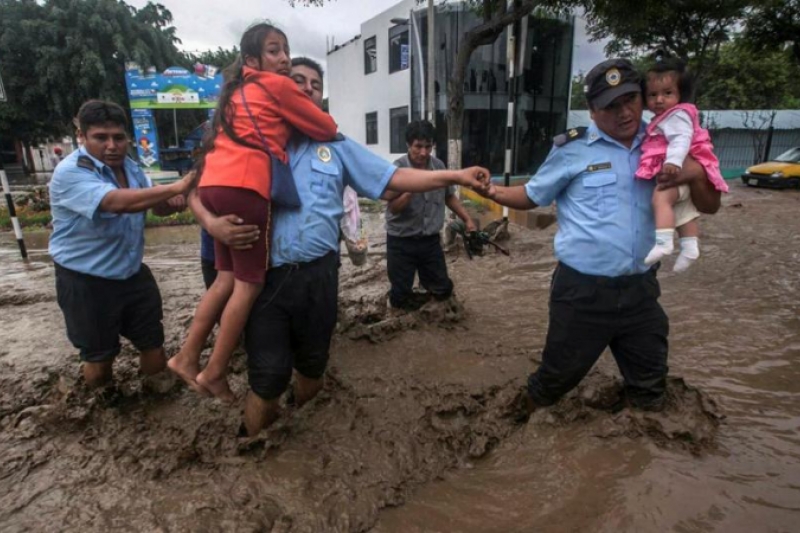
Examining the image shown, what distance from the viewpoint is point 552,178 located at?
2434mm

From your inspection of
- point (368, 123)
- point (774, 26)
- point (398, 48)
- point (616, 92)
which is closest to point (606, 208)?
point (616, 92)

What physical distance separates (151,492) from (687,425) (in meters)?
2.55

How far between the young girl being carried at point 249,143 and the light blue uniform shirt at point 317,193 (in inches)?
2.4

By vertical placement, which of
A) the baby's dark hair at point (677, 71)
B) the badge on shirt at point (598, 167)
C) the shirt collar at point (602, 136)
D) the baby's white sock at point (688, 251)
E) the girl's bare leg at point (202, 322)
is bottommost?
the girl's bare leg at point (202, 322)

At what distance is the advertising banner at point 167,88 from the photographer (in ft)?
65.7

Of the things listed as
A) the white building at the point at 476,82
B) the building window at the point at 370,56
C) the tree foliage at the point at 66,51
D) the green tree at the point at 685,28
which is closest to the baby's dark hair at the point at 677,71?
the green tree at the point at 685,28

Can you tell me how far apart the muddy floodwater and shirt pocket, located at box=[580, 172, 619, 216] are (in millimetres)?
1066

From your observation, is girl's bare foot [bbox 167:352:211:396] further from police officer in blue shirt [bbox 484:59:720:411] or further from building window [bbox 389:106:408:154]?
building window [bbox 389:106:408:154]

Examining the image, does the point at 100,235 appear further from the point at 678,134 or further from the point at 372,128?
the point at 372,128

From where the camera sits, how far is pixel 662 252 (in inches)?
86.0

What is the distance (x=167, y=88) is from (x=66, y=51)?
173 inches

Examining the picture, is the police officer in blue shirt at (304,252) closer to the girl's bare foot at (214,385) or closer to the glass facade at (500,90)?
the girl's bare foot at (214,385)

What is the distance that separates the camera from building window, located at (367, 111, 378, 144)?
2052 cm

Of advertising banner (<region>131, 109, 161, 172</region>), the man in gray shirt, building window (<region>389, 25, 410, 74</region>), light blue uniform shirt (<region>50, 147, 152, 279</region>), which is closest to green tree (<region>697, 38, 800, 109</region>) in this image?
building window (<region>389, 25, 410, 74</region>)
